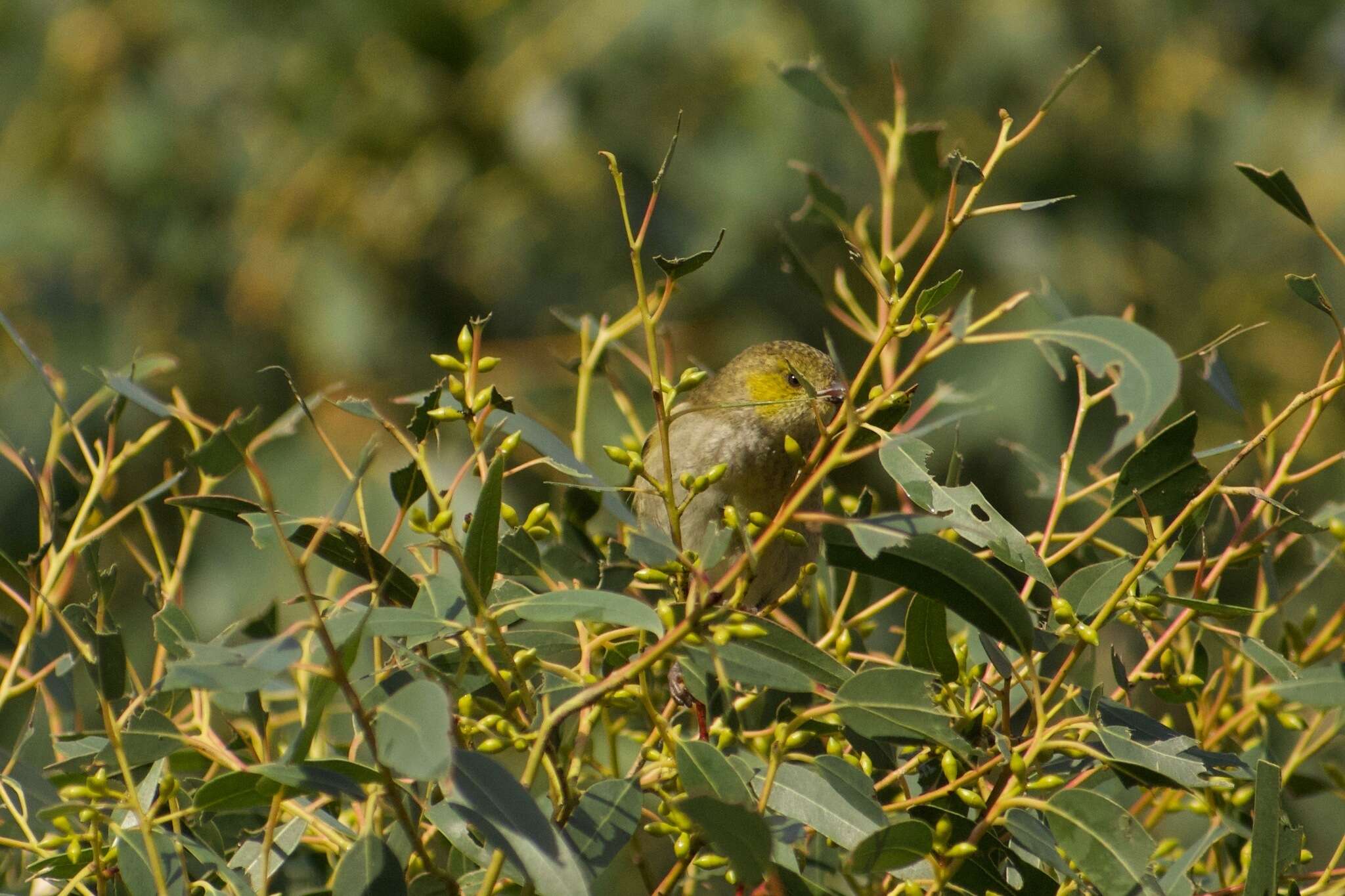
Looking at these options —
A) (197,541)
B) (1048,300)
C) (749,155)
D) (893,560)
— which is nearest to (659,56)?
(749,155)

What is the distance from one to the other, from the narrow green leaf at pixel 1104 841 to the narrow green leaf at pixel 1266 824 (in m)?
0.12

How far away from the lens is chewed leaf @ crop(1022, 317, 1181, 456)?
1322 mm

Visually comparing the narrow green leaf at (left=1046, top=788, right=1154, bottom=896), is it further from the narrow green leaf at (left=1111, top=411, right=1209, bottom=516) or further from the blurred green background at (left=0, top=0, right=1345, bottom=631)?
the blurred green background at (left=0, top=0, right=1345, bottom=631)

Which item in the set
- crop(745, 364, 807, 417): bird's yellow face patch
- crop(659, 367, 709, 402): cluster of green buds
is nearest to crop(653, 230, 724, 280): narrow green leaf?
crop(659, 367, 709, 402): cluster of green buds

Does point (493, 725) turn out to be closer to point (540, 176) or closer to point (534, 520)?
point (534, 520)

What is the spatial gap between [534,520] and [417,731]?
440 mm

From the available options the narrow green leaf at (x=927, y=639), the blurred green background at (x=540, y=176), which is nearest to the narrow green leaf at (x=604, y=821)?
the narrow green leaf at (x=927, y=639)

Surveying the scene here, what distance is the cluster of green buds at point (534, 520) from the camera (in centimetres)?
145

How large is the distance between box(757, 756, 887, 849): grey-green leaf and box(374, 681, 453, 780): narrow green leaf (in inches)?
15.9

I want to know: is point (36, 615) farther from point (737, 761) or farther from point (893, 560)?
point (893, 560)

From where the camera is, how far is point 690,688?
1.49 m

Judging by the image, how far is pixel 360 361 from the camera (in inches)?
219

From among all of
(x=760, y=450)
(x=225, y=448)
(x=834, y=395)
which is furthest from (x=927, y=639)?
(x=760, y=450)

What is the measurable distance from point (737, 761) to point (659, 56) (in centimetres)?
448
